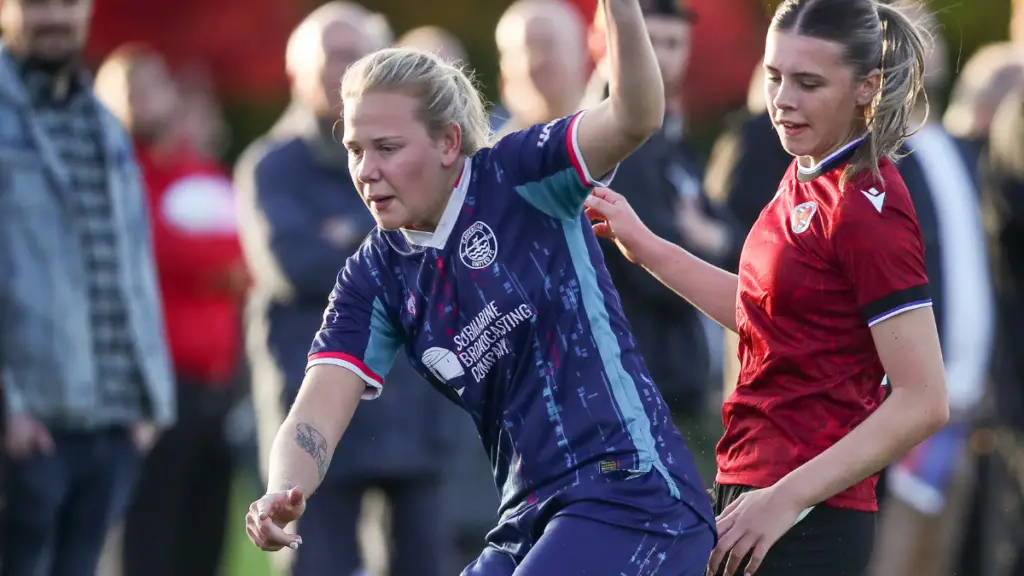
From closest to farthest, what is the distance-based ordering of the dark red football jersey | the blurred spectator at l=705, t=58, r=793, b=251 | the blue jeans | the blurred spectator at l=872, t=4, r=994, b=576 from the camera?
the dark red football jersey → the blue jeans → the blurred spectator at l=705, t=58, r=793, b=251 → the blurred spectator at l=872, t=4, r=994, b=576

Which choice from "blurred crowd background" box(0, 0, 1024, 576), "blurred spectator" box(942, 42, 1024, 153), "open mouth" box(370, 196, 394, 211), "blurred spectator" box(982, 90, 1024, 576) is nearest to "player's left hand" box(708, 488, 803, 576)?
"open mouth" box(370, 196, 394, 211)

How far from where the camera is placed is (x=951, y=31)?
73.3 feet

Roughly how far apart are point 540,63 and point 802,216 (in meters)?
3.84

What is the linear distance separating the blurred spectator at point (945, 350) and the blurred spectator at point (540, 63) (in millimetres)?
1487

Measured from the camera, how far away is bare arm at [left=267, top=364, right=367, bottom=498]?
4.02m

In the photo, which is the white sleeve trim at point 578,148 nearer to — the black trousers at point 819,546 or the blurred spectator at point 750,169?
the black trousers at point 819,546

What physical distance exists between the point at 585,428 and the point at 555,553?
28 centimetres

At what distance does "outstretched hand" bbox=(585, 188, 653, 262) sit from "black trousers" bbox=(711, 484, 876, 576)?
0.71m

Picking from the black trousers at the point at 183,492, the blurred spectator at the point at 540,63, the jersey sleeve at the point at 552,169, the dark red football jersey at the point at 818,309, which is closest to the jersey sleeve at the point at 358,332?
the jersey sleeve at the point at 552,169

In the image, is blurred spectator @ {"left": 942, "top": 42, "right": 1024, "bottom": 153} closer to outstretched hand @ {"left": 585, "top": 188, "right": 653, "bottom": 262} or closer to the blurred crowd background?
the blurred crowd background

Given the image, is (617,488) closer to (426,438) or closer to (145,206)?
(426,438)

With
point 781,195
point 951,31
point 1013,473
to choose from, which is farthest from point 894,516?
point 951,31

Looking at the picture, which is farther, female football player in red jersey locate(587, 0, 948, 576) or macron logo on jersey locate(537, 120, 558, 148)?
macron logo on jersey locate(537, 120, 558, 148)

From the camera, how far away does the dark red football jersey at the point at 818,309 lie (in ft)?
12.5
